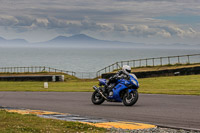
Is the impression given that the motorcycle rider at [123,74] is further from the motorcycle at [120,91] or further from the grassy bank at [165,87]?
the grassy bank at [165,87]

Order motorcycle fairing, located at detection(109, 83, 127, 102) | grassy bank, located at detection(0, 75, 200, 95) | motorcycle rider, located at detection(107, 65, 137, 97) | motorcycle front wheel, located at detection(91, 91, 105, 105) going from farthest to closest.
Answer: grassy bank, located at detection(0, 75, 200, 95) < motorcycle front wheel, located at detection(91, 91, 105, 105) < motorcycle fairing, located at detection(109, 83, 127, 102) < motorcycle rider, located at detection(107, 65, 137, 97)

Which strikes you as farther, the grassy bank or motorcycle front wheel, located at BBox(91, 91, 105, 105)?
the grassy bank

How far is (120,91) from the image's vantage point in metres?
14.9

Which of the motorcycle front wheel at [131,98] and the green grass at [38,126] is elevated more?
the motorcycle front wheel at [131,98]

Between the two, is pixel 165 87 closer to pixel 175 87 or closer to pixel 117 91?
pixel 175 87

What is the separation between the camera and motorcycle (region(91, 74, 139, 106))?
47.4 ft

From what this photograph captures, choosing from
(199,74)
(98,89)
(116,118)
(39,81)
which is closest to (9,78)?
(39,81)

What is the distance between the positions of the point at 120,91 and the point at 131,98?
0.56m

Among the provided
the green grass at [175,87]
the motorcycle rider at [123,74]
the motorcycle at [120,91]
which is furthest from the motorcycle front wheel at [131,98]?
the green grass at [175,87]

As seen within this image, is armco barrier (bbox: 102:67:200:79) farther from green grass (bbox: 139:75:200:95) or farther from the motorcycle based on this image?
the motorcycle

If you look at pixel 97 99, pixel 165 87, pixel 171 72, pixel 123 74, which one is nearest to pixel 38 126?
pixel 123 74

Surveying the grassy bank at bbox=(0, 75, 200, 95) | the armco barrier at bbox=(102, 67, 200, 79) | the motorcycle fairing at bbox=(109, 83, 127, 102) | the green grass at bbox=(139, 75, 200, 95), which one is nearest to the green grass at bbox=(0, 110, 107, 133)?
the motorcycle fairing at bbox=(109, 83, 127, 102)

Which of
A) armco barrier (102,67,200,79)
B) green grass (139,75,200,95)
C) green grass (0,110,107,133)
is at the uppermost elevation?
armco barrier (102,67,200,79)

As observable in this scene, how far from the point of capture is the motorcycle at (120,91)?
14445 millimetres
